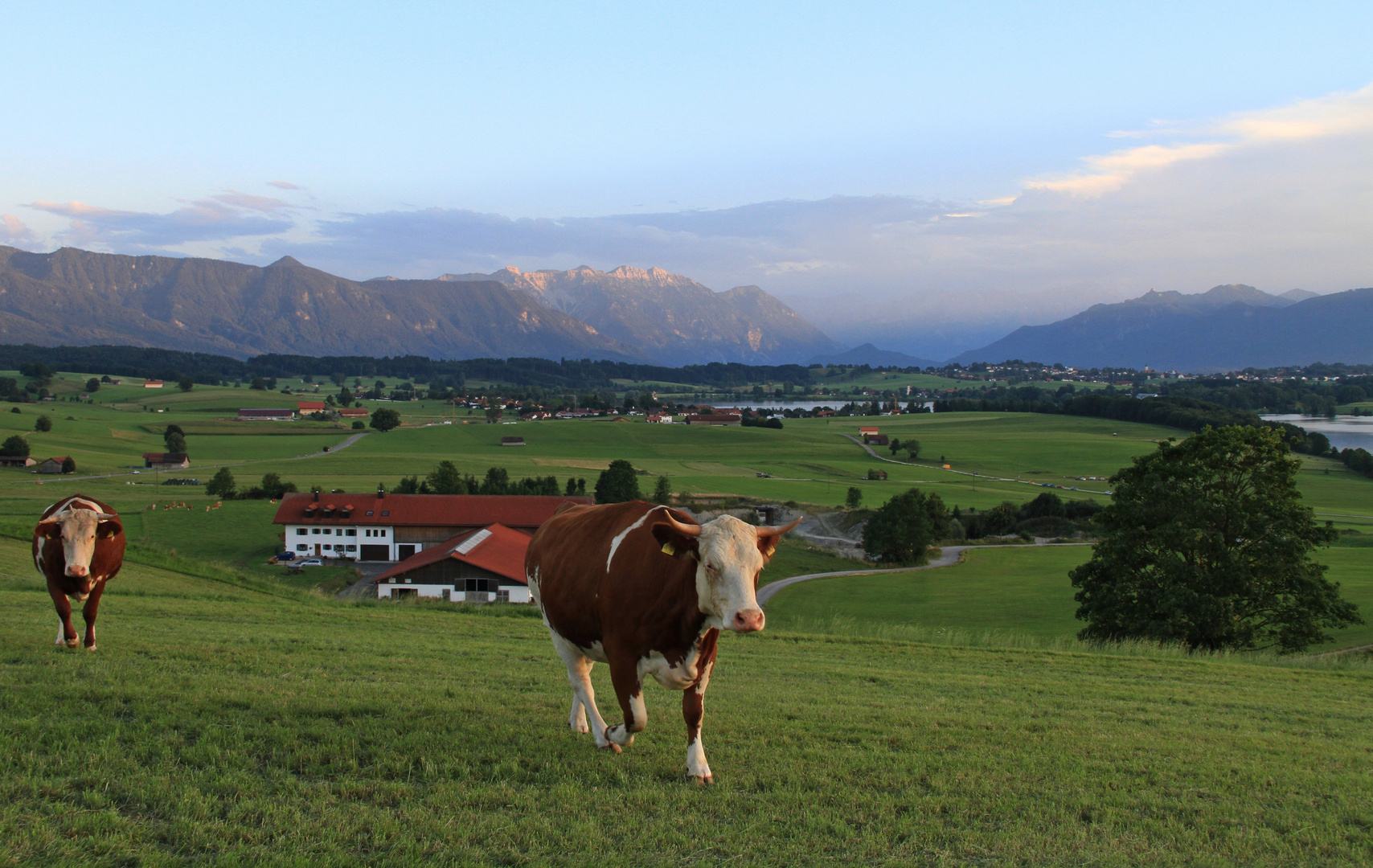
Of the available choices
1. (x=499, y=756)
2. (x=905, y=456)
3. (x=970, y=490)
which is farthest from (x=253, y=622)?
(x=905, y=456)

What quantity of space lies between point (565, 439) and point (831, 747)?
5257 inches

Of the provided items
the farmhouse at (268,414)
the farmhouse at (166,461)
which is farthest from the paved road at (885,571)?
the farmhouse at (268,414)

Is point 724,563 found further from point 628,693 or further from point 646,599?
point 628,693

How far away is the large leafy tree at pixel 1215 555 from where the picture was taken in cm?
2686

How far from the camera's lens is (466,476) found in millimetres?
92000

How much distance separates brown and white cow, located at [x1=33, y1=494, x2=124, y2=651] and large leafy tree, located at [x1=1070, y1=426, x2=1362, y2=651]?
90.8 ft

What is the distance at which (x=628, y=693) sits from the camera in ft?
24.5

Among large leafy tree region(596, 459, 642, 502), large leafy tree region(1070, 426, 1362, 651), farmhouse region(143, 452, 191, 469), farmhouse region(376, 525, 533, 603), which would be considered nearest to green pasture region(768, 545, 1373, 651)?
large leafy tree region(1070, 426, 1362, 651)

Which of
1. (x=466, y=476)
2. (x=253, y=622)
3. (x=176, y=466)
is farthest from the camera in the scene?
(x=176, y=466)

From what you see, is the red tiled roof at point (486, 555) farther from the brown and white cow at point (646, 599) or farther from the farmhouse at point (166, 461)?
the farmhouse at point (166, 461)

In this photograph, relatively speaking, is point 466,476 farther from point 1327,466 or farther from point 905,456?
point 1327,466

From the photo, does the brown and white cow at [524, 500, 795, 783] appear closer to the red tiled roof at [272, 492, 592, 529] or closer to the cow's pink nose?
the cow's pink nose

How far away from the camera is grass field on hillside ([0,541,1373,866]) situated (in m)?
5.93

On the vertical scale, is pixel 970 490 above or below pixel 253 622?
below
